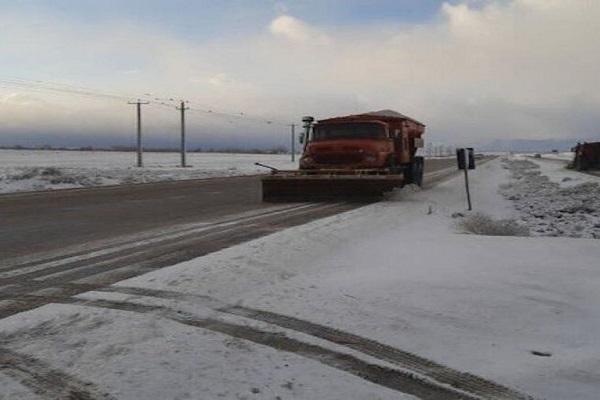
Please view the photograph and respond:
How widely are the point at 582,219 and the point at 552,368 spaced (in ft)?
40.9

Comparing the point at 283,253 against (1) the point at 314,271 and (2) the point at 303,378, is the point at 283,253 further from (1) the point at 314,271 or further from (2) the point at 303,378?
(2) the point at 303,378

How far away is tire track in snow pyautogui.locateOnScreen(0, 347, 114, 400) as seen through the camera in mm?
3945

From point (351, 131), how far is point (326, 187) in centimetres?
268

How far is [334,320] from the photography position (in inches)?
225

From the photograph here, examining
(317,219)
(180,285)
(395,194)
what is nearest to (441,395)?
(180,285)

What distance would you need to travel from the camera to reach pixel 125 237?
10.8 meters

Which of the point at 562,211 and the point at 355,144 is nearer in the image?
the point at 562,211

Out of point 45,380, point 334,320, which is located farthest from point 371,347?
point 45,380

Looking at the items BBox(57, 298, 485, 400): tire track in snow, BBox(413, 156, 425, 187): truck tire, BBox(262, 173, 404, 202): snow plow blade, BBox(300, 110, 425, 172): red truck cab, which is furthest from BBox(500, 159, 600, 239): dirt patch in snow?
BBox(57, 298, 485, 400): tire track in snow

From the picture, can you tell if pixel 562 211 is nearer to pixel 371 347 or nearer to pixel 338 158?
pixel 338 158

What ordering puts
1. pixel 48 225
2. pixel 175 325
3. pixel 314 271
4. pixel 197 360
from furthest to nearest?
pixel 48 225
pixel 314 271
pixel 175 325
pixel 197 360

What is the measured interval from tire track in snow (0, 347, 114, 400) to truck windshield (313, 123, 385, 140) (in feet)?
53.3

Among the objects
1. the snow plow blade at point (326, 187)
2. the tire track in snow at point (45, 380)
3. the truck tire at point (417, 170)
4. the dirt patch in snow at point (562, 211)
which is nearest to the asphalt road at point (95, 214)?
the snow plow blade at point (326, 187)

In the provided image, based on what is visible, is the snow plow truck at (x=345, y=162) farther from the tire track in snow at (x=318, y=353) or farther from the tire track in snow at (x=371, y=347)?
the tire track in snow at (x=318, y=353)
